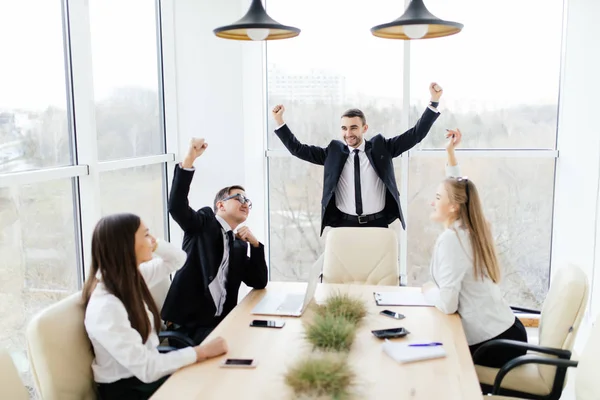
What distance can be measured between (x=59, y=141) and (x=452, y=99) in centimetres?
295

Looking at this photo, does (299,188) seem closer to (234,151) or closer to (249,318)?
(234,151)

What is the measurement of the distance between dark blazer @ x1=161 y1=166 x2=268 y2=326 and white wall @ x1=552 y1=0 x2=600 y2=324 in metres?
2.59

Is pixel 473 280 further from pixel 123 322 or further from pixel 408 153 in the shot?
pixel 408 153

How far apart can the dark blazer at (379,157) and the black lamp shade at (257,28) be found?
4.85ft

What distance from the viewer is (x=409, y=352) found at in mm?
2242

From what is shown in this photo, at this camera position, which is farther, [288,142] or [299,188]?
[299,188]

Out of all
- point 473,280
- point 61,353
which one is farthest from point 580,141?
point 61,353

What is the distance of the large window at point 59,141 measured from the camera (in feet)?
9.89

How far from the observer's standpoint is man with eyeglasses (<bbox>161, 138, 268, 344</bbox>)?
2.97m

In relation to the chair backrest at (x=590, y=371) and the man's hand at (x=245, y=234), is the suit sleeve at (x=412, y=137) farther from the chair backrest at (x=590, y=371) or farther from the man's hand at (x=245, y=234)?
the chair backrest at (x=590, y=371)

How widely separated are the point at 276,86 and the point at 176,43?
872 mm

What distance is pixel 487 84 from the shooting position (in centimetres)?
473

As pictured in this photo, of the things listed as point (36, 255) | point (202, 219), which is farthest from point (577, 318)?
point (36, 255)

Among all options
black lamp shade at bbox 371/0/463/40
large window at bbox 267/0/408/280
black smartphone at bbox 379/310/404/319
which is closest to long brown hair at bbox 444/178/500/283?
black smartphone at bbox 379/310/404/319
